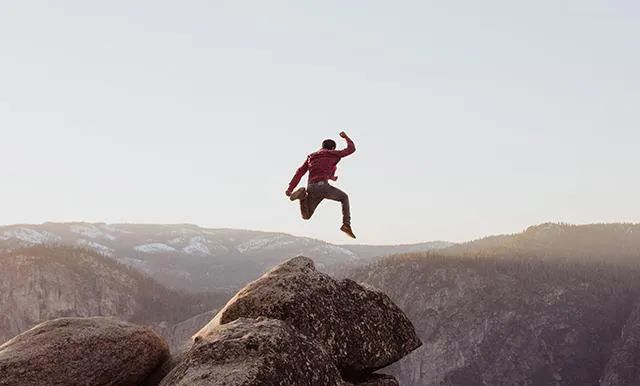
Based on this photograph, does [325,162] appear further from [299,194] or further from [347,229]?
[347,229]

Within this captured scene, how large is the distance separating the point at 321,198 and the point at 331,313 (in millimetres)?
4268

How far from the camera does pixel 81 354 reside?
12250 mm

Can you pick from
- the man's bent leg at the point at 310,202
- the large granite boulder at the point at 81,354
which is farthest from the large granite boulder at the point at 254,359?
the man's bent leg at the point at 310,202

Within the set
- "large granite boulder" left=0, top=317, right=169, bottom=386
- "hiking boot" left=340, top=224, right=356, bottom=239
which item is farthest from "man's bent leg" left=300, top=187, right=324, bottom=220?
"large granite boulder" left=0, top=317, right=169, bottom=386

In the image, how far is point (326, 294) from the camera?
14992 millimetres

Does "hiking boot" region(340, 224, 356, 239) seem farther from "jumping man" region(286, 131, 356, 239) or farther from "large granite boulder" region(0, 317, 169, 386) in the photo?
"large granite boulder" region(0, 317, 169, 386)

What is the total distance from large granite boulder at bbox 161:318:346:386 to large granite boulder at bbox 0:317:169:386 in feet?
5.55

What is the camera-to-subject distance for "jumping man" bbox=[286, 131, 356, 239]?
1733 centimetres

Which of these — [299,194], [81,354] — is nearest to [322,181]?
[299,194]

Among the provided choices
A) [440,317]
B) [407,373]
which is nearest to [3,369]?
[407,373]

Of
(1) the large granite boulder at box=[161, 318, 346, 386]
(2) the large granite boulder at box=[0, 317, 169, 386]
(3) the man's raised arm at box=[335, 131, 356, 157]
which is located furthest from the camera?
(3) the man's raised arm at box=[335, 131, 356, 157]

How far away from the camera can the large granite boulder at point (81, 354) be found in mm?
11609

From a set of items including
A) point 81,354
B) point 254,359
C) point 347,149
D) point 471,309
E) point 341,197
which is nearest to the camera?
point 254,359

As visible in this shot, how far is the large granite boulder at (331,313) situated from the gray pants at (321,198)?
7.00 feet
